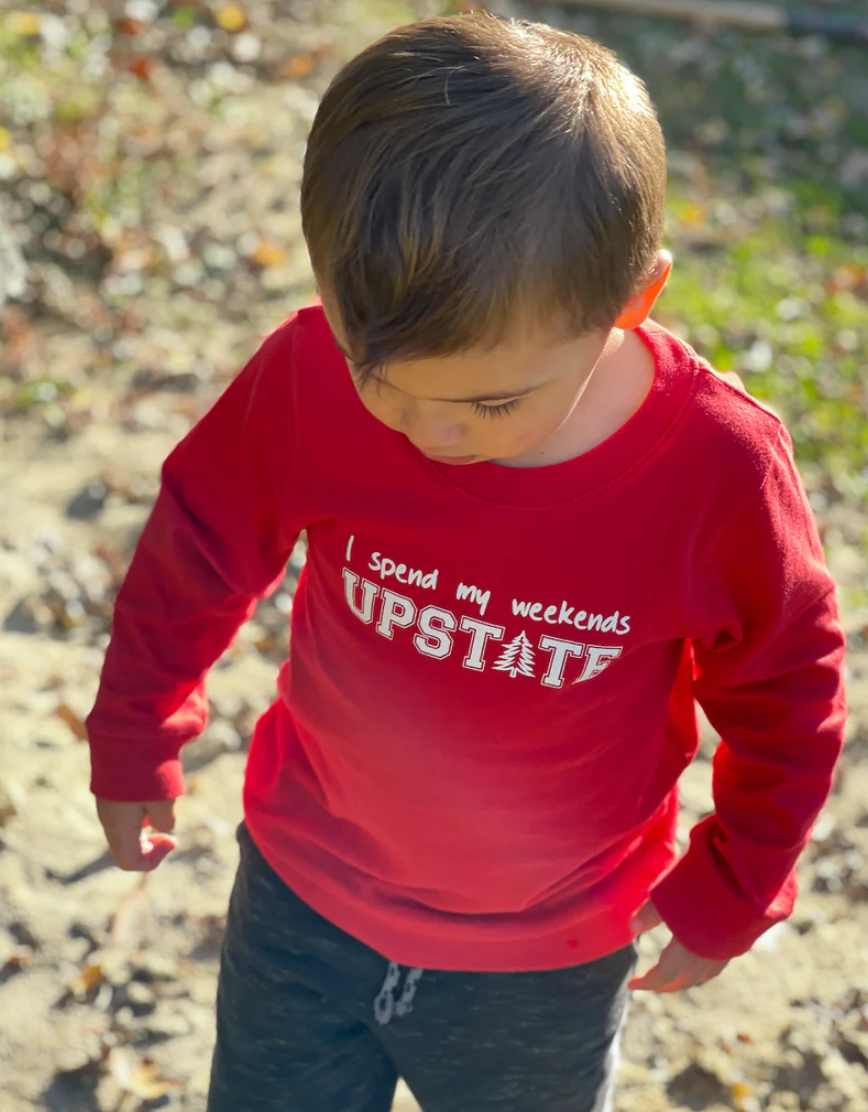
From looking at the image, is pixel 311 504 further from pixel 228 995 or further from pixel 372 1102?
pixel 372 1102

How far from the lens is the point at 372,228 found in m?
1.33

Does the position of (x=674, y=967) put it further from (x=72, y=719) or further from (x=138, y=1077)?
(x=72, y=719)

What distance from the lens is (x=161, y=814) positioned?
2004 millimetres

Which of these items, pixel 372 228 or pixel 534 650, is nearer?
pixel 372 228

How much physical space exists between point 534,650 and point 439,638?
4.9 inches

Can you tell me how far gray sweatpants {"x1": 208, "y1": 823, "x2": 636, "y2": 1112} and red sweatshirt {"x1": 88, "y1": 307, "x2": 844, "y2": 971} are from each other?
0.04m

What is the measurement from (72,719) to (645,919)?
1983mm

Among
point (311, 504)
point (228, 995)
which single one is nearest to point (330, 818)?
point (228, 995)

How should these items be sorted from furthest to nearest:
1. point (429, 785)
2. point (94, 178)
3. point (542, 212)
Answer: point (94, 178) → point (429, 785) → point (542, 212)

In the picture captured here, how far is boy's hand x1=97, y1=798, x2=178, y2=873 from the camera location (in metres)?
1.97

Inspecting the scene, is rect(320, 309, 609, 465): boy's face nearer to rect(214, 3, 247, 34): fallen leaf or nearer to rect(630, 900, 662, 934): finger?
rect(630, 900, 662, 934): finger

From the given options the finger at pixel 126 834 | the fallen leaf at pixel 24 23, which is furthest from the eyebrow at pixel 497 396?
the fallen leaf at pixel 24 23

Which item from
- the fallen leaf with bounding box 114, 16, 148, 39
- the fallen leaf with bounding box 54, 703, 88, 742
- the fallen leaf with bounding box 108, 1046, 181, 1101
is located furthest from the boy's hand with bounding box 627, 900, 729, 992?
the fallen leaf with bounding box 114, 16, 148, 39

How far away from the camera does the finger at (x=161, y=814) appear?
1.99 m
